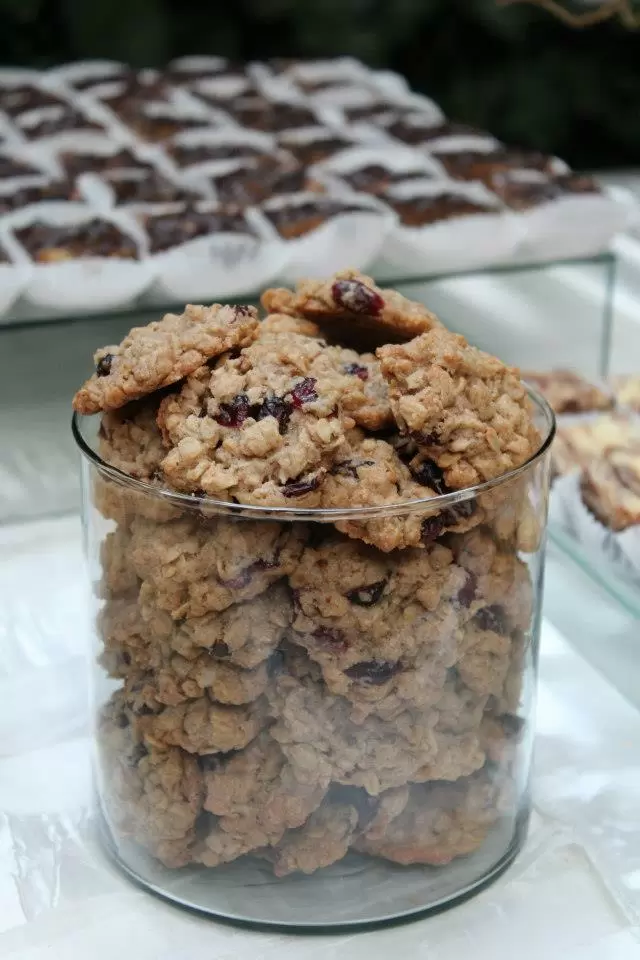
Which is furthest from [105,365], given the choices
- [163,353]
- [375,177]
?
[375,177]

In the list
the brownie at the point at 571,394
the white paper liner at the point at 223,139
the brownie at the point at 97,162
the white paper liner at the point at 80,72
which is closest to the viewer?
the brownie at the point at 571,394

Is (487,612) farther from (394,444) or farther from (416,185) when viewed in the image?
(416,185)

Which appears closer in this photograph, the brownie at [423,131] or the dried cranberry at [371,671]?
the dried cranberry at [371,671]

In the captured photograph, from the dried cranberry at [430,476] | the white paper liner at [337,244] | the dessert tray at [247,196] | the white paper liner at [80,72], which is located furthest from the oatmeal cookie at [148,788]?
the white paper liner at [80,72]

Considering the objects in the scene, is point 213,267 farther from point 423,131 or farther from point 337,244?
point 423,131

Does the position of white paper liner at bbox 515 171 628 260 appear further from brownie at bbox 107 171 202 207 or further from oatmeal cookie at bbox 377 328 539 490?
oatmeal cookie at bbox 377 328 539 490

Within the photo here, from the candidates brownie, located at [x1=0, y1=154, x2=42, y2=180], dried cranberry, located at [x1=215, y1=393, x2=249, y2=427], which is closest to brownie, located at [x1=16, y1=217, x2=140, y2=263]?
brownie, located at [x1=0, y1=154, x2=42, y2=180]

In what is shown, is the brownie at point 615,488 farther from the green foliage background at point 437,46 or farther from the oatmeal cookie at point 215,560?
the green foliage background at point 437,46
